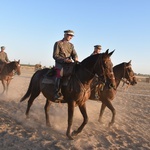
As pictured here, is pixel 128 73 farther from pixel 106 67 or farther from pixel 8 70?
pixel 8 70

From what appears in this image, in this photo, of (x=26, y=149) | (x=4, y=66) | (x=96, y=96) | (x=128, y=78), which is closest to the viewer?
(x=26, y=149)

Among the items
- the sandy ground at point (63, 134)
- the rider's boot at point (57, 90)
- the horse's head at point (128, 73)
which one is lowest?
the sandy ground at point (63, 134)

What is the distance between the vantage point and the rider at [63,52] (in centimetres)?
710

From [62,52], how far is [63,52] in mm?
34

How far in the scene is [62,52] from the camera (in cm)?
741

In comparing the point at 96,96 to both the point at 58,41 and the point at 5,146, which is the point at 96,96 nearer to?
the point at 58,41

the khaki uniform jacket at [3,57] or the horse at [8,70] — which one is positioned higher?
the khaki uniform jacket at [3,57]

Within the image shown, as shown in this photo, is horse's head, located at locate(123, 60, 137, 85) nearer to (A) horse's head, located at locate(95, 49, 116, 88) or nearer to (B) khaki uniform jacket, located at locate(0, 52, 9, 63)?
(A) horse's head, located at locate(95, 49, 116, 88)

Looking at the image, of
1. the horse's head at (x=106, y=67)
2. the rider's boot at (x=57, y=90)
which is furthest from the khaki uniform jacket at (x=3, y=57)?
the horse's head at (x=106, y=67)

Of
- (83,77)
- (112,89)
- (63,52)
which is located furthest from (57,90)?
(112,89)

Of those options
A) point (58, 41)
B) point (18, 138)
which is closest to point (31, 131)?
point (18, 138)

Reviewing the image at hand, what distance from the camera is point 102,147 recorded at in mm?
6066

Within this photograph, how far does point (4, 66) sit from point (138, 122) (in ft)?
32.8

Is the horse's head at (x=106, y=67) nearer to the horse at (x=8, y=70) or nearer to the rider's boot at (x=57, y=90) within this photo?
the rider's boot at (x=57, y=90)
